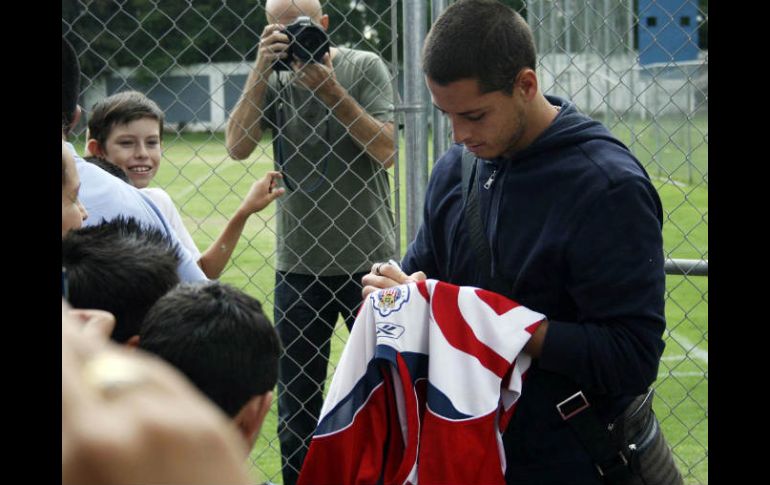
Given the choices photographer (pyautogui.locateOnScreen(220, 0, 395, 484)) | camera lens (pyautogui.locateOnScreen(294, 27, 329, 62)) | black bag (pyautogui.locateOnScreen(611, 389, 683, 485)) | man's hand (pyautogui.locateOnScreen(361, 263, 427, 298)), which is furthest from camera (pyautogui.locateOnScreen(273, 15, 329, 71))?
black bag (pyautogui.locateOnScreen(611, 389, 683, 485))

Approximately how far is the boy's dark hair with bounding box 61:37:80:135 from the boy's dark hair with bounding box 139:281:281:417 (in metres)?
0.68

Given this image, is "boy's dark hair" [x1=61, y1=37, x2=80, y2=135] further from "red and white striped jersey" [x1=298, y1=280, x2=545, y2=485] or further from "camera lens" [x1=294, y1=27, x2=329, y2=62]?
"camera lens" [x1=294, y1=27, x2=329, y2=62]

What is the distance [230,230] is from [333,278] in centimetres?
67

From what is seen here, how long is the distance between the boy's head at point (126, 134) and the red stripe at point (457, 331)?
1738 millimetres

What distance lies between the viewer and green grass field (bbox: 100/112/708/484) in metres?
4.71

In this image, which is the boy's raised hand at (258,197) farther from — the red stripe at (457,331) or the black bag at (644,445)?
the black bag at (644,445)

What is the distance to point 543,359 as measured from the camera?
2.25 meters

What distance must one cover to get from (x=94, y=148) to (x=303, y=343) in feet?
3.70

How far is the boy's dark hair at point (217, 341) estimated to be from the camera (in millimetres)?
1724

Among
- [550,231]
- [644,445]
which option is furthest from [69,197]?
[644,445]

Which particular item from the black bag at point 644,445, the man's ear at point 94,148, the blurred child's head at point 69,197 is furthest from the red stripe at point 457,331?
A: the man's ear at point 94,148

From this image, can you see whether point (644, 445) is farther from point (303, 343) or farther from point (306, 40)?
point (306, 40)

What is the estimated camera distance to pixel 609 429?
2322 mm
